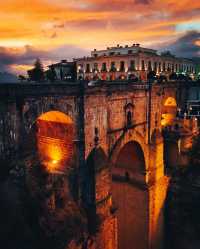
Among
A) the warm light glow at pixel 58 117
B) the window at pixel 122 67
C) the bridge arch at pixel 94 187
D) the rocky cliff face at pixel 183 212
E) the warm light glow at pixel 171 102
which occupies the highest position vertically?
the window at pixel 122 67

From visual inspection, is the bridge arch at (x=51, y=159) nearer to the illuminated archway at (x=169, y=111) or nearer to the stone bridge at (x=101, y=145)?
the stone bridge at (x=101, y=145)

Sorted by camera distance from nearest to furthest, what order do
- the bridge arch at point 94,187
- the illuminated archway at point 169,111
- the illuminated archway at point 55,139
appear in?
the illuminated archway at point 55,139, the bridge arch at point 94,187, the illuminated archway at point 169,111

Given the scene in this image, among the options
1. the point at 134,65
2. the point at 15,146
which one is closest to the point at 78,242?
the point at 15,146

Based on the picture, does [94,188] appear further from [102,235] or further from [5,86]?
[5,86]

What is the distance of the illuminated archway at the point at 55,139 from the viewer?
16.7 metres

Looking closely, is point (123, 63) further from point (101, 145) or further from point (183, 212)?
point (101, 145)

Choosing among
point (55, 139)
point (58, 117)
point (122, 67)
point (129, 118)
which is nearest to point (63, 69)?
point (129, 118)

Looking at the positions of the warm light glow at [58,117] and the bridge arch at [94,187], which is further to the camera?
the bridge arch at [94,187]

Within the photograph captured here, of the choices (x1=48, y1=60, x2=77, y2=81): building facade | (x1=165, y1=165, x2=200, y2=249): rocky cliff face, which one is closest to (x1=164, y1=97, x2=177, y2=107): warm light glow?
(x1=165, y1=165, x2=200, y2=249): rocky cliff face

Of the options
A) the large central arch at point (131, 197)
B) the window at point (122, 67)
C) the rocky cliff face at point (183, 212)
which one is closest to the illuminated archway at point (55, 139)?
the large central arch at point (131, 197)

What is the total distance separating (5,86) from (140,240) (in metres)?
19.9

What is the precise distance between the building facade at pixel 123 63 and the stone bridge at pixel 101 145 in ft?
89.3

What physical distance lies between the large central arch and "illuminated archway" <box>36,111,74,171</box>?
30.2 feet

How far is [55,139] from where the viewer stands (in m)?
17.2
